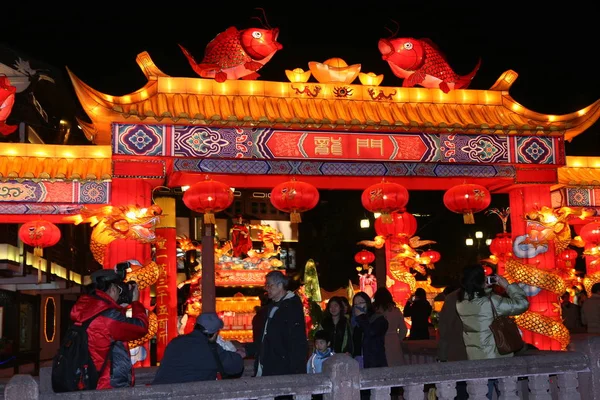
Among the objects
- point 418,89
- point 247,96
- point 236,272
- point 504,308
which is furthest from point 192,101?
point 236,272

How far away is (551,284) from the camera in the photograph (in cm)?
1112

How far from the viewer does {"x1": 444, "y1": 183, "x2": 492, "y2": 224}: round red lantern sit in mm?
11172

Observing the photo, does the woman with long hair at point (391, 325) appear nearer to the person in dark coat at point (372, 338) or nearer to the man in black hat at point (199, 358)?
the person in dark coat at point (372, 338)

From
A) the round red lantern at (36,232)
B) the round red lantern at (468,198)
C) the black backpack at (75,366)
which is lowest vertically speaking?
the black backpack at (75,366)

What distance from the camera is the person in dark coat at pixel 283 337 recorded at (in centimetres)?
598

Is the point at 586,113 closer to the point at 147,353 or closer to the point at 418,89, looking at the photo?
the point at 418,89

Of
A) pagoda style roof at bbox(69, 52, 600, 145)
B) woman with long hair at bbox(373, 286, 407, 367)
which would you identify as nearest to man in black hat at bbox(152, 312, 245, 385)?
woman with long hair at bbox(373, 286, 407, 367)

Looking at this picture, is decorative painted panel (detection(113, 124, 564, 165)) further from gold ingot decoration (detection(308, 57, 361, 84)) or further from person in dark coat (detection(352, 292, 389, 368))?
person in dark coat (detection(352, 292, 389, 368))

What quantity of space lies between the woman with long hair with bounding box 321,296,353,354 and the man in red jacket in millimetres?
2453

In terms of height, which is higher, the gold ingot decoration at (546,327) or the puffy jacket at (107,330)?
the puffy jacket at (107,330)

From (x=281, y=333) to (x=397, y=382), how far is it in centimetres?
117

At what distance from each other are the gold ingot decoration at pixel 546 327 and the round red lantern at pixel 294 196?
143 inches

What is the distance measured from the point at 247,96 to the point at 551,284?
5252 millimetres

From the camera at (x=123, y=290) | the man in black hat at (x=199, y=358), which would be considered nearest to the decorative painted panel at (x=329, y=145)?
the camera at (x=123, y=290)
